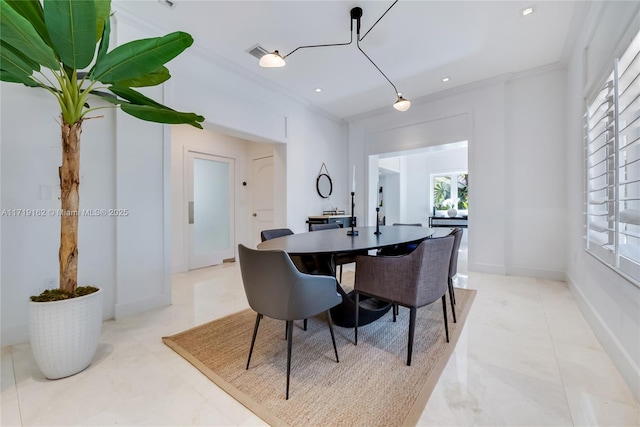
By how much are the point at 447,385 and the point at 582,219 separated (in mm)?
2459

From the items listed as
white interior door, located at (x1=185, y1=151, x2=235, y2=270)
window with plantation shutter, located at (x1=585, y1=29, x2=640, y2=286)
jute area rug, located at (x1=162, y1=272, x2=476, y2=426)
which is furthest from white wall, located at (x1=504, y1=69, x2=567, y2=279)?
white interior door, located at (x1=185, y1=151, x2=235, y2=270)

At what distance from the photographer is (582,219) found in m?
2.69

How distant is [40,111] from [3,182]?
0.62 metres

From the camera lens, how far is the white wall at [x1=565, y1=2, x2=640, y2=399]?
1.51 meters

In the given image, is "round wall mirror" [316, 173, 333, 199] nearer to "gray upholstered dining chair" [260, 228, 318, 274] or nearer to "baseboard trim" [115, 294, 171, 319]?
"gray upholstered dining chair" [260, 228, 318, 274]

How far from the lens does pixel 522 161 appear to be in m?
3.82

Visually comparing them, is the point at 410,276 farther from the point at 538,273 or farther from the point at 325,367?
the point at 538,273

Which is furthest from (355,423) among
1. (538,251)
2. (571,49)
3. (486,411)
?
(571,49)

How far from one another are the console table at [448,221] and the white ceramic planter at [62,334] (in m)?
7.95

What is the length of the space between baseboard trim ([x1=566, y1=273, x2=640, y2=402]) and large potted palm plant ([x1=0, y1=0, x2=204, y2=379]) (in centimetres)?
295

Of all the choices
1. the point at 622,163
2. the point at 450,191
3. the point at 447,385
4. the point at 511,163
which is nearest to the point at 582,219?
the point at 622,163

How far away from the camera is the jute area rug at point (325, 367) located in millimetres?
1307

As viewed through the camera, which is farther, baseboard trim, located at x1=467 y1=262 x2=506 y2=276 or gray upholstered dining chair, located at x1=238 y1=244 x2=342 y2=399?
baseboard trim, located at x1=467 y1=262 x2=506 y2=276

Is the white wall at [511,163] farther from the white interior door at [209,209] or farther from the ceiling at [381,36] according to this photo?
the white interior door at [209,209]
